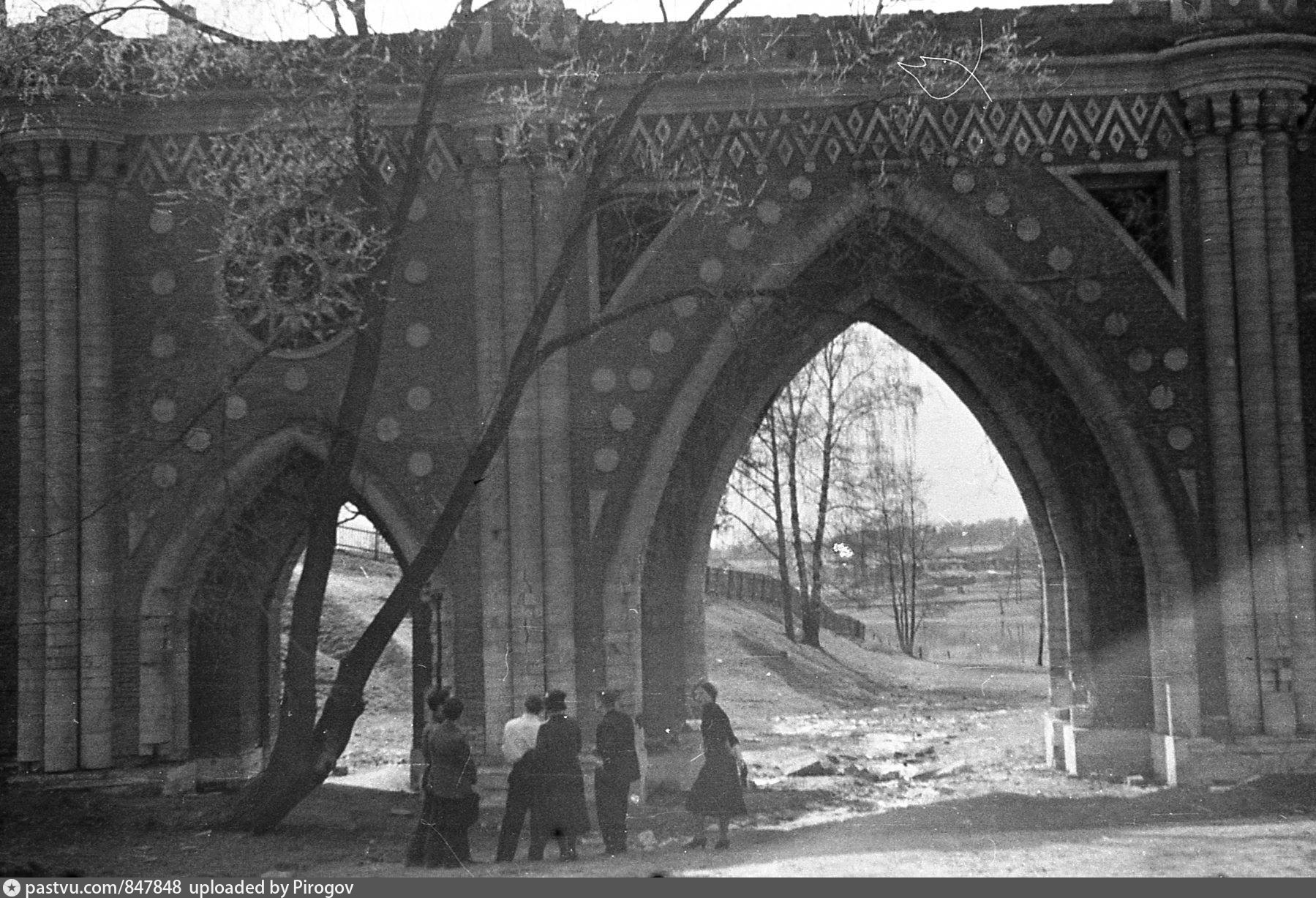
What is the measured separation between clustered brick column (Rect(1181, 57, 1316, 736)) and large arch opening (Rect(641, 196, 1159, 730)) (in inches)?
46.6

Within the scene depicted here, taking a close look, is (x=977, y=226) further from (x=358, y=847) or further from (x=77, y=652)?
(x=77, y=652)

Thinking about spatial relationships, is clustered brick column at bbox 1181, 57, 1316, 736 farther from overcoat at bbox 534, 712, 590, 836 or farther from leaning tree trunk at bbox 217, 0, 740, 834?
overcoat at bbox 534, 712, 590, 836

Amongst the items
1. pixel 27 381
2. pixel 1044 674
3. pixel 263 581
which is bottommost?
pixel 1044 674

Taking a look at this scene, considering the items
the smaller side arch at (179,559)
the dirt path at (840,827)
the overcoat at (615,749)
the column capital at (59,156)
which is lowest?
the dirt path at (840,827)

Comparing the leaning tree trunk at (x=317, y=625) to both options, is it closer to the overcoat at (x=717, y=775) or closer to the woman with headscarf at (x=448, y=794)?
the woman with headscarf at (x=448, y=794)

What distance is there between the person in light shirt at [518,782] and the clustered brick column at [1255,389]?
645 centimetres

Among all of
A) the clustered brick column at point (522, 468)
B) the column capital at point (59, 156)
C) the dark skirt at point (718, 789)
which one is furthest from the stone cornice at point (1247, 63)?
the column capital at point (59, 156)

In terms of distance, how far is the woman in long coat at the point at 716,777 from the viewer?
1162 centimetres

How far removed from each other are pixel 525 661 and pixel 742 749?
6602mm

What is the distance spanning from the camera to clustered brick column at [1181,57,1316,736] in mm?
14289

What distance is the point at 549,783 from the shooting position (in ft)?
36.5

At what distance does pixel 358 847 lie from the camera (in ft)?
41.0

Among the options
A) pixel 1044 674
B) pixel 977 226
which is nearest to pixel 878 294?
pixel 977 226

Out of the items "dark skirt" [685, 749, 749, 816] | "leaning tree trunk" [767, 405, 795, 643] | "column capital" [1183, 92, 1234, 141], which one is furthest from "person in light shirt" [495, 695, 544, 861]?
"leaning tree trunk" [767, 405, 795, 643]
